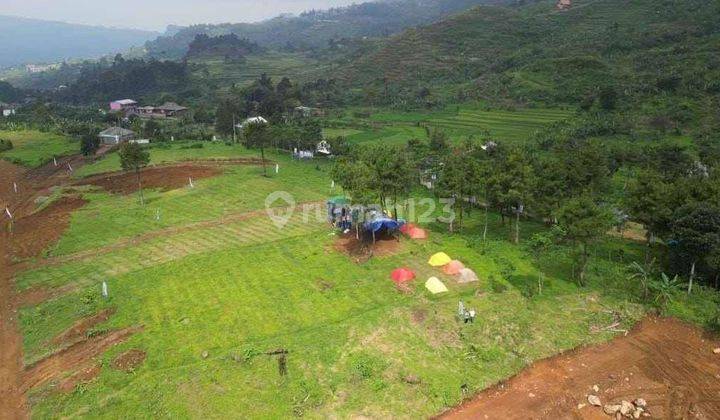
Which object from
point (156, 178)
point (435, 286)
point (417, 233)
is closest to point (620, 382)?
point (435, 286)

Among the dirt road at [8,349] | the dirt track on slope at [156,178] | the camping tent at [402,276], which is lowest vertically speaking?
the dirt road at [8,349]

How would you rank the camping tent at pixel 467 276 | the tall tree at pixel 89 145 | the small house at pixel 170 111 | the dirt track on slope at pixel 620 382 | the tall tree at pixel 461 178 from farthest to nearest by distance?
the small house at pixel 170 111, the tall tree at pixel 89 145, the tall tree at pixel 461 178, the camping tent at pixel 467 276, the dirt track on slope at pixel 620 382

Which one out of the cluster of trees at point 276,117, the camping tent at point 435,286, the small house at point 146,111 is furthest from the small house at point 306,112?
the camping tent at point 435,286

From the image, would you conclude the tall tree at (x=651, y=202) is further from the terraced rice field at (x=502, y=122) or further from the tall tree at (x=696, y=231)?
the terraced rice field at (x=502, y=122)

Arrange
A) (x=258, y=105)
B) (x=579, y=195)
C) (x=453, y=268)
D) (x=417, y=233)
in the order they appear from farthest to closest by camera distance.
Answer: (x=258, y=105)
(x=579, y=195)
(x=417, y=233)
(x=453, y=268)

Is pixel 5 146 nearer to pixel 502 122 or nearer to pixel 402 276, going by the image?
pixel 402 276

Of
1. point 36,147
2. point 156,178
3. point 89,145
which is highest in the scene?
point 89,145

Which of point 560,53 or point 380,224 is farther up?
point 560,53

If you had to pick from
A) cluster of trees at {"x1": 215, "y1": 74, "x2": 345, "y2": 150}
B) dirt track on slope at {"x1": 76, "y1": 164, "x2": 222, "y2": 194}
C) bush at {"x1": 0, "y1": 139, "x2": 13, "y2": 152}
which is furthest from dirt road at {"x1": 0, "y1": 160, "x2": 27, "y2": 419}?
bush at {"x1": 0, "y1": 139, "x2": 13, "y2": 152}
